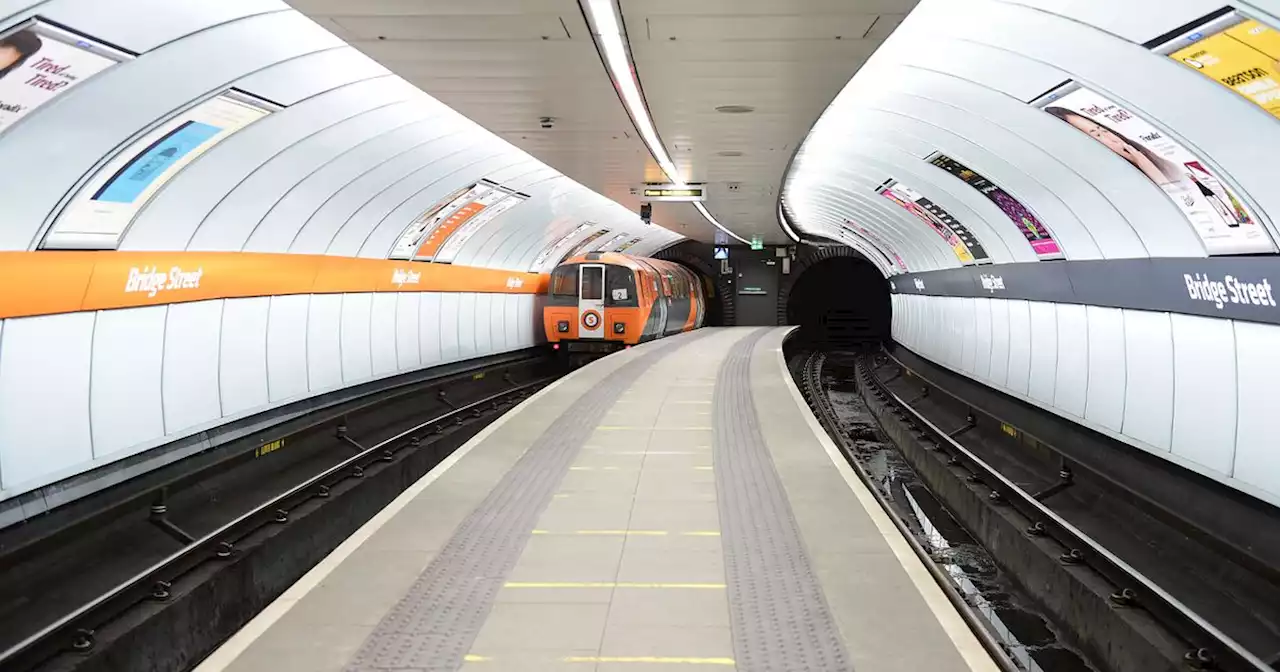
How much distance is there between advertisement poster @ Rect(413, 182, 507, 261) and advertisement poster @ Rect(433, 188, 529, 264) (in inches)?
5.1

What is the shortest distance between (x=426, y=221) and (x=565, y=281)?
8605 mm

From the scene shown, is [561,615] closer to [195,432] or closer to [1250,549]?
[1250,549]

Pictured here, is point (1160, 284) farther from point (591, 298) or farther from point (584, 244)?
point (584, 244)

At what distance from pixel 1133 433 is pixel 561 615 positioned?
8.00 metres

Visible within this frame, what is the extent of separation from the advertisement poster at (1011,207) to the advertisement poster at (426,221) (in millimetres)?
7156

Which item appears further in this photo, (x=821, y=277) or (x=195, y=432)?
(x=821, y=277)

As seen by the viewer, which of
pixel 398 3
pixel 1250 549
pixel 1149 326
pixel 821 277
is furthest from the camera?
pixel 821 277

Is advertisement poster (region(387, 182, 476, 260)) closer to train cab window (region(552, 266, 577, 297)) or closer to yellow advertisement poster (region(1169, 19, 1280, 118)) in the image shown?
train cab window (region(552, 266, 577, 297))

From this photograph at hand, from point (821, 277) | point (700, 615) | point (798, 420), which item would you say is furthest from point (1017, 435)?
point (821, 277)

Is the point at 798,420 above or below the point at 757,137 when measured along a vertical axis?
below

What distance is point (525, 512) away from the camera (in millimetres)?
6734

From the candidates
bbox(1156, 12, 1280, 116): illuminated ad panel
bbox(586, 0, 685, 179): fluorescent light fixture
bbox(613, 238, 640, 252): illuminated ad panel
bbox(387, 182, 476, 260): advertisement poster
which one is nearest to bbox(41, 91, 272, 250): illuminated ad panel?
bbox(586, 0, 685, 179): fluorescent light fixture

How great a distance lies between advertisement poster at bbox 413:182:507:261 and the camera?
16.1 metres

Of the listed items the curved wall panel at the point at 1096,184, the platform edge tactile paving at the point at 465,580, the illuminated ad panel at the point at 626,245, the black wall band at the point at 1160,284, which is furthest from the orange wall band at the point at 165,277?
the illuminated ad panel at the point at 626,245
